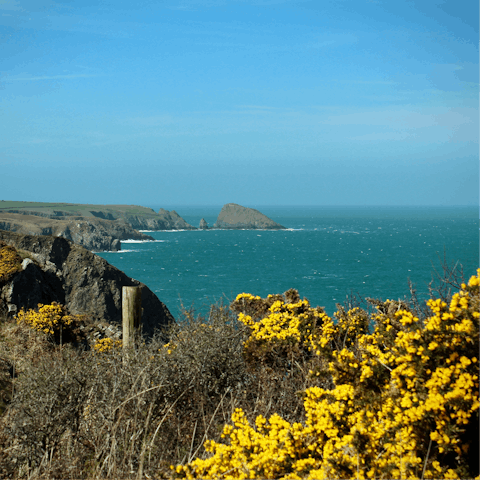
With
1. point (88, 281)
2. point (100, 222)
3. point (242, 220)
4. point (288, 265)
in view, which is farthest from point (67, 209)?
point (88, 281)

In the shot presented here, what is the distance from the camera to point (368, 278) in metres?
56.7

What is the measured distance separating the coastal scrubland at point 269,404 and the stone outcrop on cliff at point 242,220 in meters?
153

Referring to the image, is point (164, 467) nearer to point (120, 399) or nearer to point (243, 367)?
point (120, 399)

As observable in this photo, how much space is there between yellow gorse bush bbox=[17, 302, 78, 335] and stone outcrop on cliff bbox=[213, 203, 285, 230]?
148m

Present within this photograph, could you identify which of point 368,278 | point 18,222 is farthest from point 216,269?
point 18,222

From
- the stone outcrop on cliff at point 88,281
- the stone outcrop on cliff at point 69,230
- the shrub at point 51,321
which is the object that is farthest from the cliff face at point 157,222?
the shrub at point 51,321

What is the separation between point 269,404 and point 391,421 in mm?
1716

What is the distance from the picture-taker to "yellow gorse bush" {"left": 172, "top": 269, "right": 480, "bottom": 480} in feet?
8.29

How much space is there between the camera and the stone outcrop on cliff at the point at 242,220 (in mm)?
162875

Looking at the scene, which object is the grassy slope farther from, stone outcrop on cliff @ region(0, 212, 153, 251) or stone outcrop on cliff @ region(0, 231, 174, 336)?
stone outcrop on cliff @ region(0, 231, 174, 336)

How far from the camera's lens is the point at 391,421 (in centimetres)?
278

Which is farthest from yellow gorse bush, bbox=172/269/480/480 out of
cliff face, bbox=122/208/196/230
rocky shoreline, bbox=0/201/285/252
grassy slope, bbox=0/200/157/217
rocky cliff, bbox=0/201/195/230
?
cliff face, bbox=122/208/196/230

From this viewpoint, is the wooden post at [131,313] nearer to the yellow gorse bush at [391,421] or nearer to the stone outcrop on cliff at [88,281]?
the yellow gorse bush at [391,421]

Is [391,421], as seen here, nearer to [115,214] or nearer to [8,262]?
[8,262]
